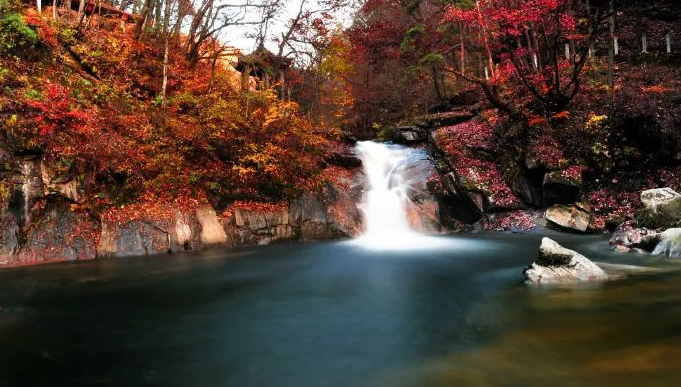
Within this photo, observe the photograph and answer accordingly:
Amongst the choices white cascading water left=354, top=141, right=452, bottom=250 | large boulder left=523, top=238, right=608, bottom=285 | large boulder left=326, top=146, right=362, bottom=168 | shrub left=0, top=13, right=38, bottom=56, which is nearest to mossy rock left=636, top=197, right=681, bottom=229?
large boulder left=523, top=238, right=608, bottom=285

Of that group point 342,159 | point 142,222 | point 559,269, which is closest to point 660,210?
point 559,269

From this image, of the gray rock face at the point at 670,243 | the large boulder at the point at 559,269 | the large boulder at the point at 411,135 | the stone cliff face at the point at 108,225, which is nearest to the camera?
the large boulder at the point at 559,269

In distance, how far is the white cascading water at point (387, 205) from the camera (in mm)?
13062

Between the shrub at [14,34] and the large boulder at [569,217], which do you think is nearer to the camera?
the shrub at [14,34]

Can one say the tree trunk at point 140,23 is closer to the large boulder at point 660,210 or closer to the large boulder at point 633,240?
the large boulder at point 633,240

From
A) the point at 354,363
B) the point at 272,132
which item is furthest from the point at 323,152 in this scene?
the point at 354,363

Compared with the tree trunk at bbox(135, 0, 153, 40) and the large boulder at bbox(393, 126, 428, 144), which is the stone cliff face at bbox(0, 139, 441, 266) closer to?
the large boulder at bbox(393, 126, 428, 144)

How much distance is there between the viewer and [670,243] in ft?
28.7

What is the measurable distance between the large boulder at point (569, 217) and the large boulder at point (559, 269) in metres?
6.05

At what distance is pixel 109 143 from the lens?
11070 mm

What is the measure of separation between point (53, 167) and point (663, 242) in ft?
47.2

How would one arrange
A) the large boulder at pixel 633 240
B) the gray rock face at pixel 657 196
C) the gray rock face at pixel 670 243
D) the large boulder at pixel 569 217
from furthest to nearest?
the large boulder at pixel 569 217 → the gray rock face at pixel 657 196 → the large boulder at pixel 633 240 → the gray rock face at pixel 670 243

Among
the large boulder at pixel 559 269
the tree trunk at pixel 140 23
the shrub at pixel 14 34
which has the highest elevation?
the tree trunk at pixel 140 23

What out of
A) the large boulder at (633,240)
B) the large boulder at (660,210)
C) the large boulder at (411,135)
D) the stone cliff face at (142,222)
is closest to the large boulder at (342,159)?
the stone cliff face at (142,222)
